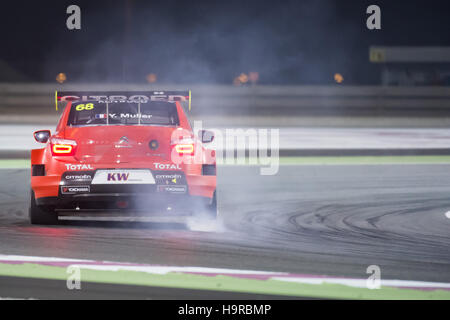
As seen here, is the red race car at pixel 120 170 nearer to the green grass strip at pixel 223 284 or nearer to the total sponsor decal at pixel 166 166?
the total sponsor decal at pixel 166 166

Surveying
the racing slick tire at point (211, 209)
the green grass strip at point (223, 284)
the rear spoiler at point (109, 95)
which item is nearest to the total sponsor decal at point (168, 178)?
the racing slick tire at point (211, 209)

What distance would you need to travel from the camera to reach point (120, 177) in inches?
340

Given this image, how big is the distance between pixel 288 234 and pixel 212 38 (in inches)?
1465

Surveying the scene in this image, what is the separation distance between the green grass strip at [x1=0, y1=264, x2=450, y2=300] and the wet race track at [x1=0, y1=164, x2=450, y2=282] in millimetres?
454

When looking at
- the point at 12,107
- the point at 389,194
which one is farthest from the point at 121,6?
the point at 389,194

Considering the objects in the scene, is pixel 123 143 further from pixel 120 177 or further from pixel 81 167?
pixel 81 167

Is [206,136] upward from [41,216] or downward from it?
upward

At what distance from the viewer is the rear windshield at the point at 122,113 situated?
9.24 m

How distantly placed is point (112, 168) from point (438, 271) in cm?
322

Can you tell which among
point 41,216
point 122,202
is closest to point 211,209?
point 122,202

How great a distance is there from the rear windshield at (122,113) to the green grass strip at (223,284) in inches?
94.6

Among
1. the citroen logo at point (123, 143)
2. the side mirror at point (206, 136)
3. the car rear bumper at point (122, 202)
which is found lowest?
the car rear bumper at point (122, 202)

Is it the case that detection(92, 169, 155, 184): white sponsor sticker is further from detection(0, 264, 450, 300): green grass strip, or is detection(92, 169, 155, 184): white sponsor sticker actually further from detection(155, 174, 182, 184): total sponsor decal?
detection(0, 264, 450, 300): green grass strip

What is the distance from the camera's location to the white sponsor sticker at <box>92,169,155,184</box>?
863 centimetres
